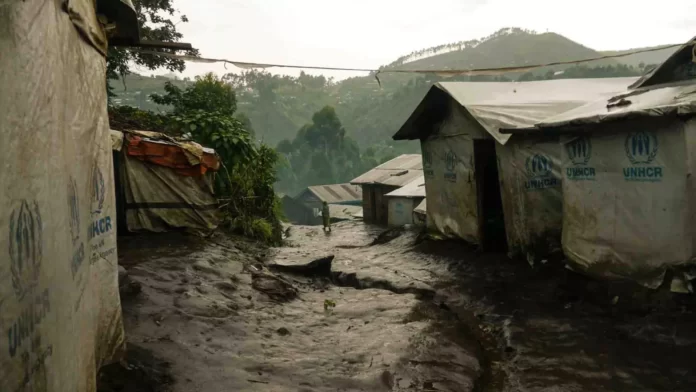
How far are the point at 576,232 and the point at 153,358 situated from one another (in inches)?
243

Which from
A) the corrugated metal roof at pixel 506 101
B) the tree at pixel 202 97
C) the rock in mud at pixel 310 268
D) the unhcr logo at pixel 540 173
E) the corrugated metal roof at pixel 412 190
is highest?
the tree at pixel 202 97

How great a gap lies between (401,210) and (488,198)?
9.38 metres

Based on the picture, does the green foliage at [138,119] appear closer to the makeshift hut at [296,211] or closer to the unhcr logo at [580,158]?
the unhcr logo at [580,158]

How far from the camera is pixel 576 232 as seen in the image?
26.3 feet

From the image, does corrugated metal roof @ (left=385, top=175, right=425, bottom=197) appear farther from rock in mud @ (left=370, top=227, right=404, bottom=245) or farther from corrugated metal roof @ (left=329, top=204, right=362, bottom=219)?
corrugated metal roof @ (left=329, top=204, right=362, bottom=219)

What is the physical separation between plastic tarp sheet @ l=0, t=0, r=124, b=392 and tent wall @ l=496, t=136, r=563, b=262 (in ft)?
24.2

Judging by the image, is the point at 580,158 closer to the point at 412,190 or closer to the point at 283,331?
the point at 283,331

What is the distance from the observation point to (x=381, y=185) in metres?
24.7

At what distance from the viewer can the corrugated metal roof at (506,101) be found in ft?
33.3

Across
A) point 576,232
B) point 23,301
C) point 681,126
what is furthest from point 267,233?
point 23,301

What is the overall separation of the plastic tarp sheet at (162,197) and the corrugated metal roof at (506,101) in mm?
5379

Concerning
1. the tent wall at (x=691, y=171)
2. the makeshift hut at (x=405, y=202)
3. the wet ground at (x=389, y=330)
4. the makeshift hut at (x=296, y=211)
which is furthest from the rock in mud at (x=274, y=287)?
the makeshift hut at (x=296, y=211)

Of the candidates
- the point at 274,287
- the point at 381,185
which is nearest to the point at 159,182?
the point at 274,287

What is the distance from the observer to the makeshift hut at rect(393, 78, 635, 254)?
940 cm
